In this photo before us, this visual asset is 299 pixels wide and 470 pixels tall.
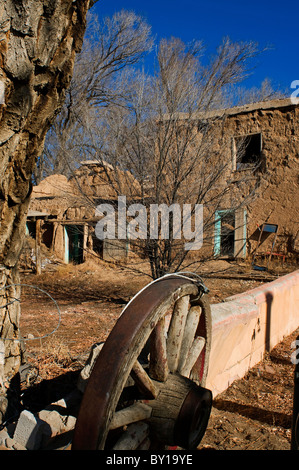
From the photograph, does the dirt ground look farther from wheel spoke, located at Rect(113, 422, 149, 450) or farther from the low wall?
wheel spoke, located at Rect(113, 422, 149, 450)

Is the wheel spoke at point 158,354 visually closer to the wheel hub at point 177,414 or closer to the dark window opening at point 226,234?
the wheel hub at point 177,414

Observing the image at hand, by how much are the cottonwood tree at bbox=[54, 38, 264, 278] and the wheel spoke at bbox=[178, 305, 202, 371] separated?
4.10 m

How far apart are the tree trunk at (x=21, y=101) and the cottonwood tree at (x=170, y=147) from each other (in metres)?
3.47

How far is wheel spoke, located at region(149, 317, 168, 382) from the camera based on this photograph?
1822 millimetres

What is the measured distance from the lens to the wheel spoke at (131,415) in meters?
1.51

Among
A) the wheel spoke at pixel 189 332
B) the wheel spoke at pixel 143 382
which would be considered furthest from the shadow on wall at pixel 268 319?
the wheel spoke at pixel 143 382

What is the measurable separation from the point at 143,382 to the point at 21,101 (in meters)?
1.93

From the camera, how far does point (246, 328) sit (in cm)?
396

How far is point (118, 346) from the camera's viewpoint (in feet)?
4.92

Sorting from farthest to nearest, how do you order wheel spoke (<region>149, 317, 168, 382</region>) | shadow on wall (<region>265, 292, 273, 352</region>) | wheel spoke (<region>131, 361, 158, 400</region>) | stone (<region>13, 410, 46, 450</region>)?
shadow on wall (<region>265, 292, 273, 352</region>) → stone (<region>13, 410, 46, 450</region>) → wheel spoke (<region>149, 317, 168, 382</region>) → wheel spoke (<region>131, 361, 158, 400</region>)

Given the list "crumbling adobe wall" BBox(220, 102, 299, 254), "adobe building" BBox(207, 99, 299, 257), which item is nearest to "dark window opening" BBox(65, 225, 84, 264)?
"adobe building" BBox(207, 99, 299, 257)
